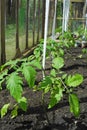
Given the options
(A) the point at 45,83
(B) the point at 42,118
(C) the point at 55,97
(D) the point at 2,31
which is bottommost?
(B) the point at 42,118

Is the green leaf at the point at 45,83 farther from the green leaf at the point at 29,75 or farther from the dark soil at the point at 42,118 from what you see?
the dark soil at the point at 42,118

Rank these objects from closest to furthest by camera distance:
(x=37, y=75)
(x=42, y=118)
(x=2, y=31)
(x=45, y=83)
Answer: (x=45, y=83) < (x=42, y=118) < (x=37, y=75) < (x=2, y=31)

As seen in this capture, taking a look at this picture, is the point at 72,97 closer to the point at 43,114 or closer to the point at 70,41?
the point at 43,114

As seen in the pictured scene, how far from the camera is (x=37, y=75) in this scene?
334 cm

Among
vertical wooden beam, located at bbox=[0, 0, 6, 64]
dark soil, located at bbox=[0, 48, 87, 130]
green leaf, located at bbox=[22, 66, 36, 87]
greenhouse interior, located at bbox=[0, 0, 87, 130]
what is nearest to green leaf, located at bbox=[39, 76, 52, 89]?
greenhouse interior, located at bbox=[0, 0, 87, 130]

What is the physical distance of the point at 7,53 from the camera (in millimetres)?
3949

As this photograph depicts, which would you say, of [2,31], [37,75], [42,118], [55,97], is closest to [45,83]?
[55,97]

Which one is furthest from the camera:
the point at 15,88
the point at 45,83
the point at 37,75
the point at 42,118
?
the point at 37,75

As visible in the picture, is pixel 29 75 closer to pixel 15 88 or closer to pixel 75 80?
pixel 15 88

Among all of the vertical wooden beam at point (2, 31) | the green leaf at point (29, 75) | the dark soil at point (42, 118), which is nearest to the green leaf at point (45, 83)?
the green leaf at point (29, 75)

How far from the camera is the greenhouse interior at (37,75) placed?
5.66ft

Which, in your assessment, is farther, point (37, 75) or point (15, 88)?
point (37, 75)

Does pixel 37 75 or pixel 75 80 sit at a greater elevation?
pixel 75 80

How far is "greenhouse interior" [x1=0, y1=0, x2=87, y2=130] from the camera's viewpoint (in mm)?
1726
